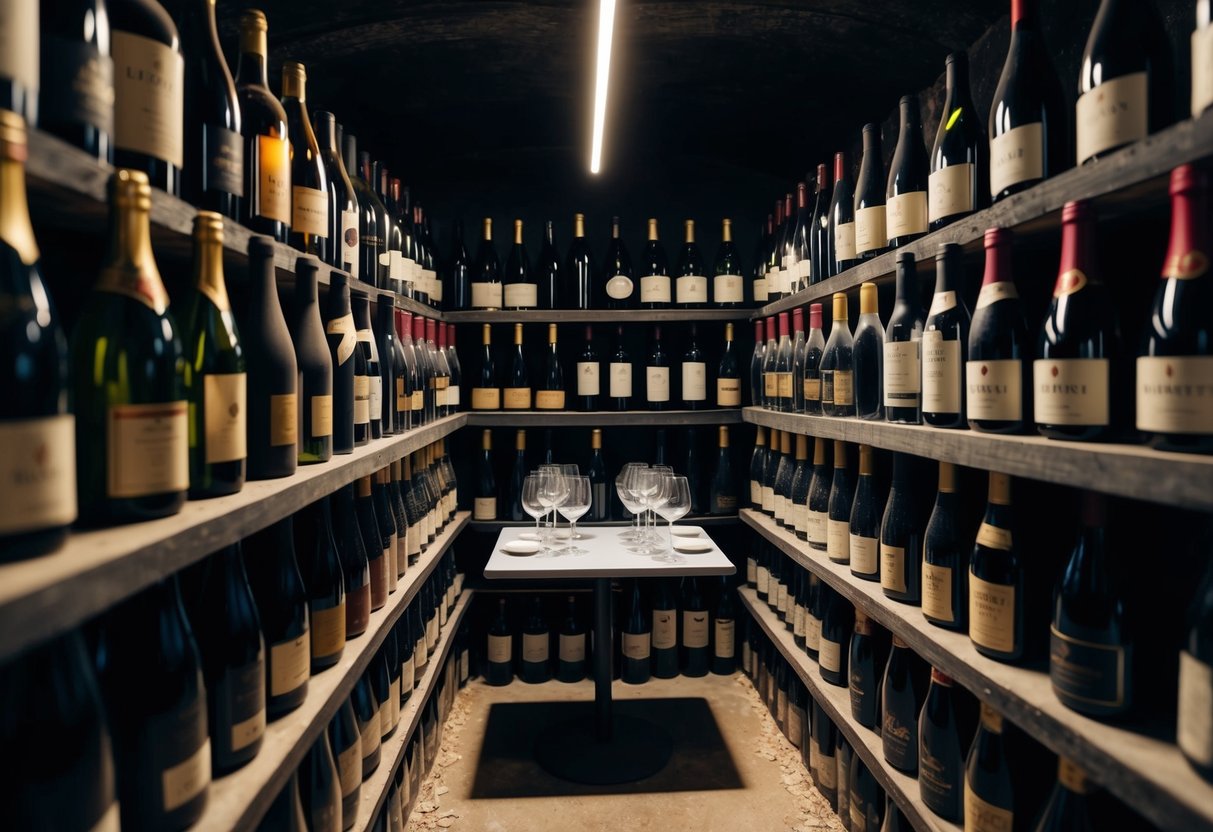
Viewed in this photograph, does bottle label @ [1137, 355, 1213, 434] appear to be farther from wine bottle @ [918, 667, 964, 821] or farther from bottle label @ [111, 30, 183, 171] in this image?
bottle label @ [111, 30, 183, 171]

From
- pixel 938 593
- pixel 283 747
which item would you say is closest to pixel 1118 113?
pixel 938 593

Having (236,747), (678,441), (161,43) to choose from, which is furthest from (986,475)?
(678,441)

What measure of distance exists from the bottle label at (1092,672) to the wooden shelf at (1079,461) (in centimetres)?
24

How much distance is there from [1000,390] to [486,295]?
2.24 meters

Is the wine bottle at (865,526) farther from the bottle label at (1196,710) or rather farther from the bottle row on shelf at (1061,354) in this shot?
the bottle label at (1196,710)

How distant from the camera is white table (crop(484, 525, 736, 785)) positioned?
6.65 ft

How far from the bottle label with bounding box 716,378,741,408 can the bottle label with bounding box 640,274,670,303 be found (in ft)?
1.45

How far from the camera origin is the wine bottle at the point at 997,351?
114 centimetres

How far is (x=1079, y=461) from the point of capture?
0.88 metres

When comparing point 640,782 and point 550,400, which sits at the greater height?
point 550,400

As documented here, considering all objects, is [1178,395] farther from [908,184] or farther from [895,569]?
[908,184]

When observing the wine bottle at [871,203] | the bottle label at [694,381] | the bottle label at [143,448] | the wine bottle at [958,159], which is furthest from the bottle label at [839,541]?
the bottle label at [143,448]

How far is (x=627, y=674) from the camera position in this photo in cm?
301

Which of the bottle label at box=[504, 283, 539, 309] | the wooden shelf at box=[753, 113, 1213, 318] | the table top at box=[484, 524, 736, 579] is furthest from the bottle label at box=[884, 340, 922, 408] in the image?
the bottle label at box=[504, 283, 539, 309]
